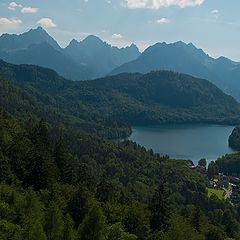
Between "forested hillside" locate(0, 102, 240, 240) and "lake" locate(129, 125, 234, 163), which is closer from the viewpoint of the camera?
"forested hillside" locate(0, 102, 240, 240)

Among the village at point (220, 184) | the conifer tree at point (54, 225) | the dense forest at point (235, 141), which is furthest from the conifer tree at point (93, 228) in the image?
the dense forest at point (235, 141)

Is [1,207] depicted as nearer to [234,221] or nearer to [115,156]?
[234,221]

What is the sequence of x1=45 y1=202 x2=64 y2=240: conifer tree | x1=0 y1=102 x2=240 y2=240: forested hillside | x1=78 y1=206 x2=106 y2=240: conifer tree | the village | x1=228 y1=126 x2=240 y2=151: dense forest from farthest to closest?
x1=228 y1=126 x2=240 y2=151: dense forest
the village
x1=0 y1=102 x2=240 y2=240: forested hillside
x1=78 y1=206 x2=106 y2=240: conifer tree
x1=45 y1=202 x2=64 y2=240: conifer tree

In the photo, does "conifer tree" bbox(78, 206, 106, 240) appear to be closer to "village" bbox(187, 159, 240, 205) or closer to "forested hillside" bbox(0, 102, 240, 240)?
"forested hillside" bbox(0, 102, 240, 240)

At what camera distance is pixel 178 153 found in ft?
518

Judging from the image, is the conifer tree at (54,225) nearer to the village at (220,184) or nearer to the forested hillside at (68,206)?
the forested hillside at (68,206)

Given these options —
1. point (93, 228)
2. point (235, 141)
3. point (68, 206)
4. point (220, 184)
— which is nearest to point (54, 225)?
point (93, 228)

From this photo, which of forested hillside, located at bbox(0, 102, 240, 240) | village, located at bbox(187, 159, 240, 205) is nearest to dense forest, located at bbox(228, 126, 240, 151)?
village, located at bbox(187, 159, 240, 205)

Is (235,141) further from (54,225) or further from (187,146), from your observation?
(54,225)

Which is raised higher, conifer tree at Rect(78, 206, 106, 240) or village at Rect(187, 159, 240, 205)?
conifer tree at Rect(78, 206, 106, 240)

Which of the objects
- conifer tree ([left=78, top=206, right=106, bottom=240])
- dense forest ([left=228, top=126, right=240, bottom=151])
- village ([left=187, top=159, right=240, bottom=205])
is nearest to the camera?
conifer tree ([left=78, top=206, right=106, bottom=240])

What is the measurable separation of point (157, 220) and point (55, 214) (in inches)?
542

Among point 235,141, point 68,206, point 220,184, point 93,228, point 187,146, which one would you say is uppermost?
point 93,228

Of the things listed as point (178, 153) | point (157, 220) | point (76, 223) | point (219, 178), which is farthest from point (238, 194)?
point (76, 223)
